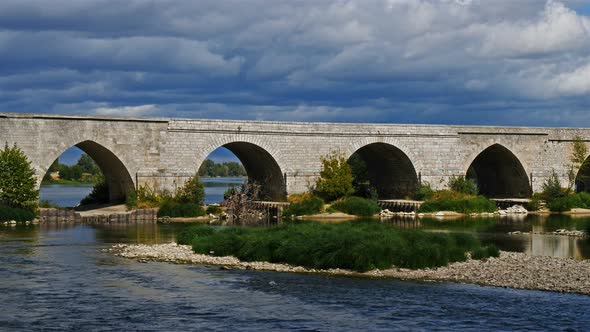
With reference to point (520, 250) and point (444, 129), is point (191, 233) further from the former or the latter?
point (444, 129)

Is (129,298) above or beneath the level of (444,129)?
beneath

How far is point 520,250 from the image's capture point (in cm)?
2491

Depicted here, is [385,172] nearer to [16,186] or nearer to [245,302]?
[16,186]

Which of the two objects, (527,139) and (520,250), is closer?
(520,250)

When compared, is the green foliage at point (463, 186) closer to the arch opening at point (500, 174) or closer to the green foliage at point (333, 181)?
the arch opening at point (500, 174)

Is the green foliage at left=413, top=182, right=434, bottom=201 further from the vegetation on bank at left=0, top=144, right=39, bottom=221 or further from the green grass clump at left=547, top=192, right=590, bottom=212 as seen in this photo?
the vegetation on bank at left=0, top=144, right=39, bottom=221

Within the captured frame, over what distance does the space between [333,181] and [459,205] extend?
6.26 meters

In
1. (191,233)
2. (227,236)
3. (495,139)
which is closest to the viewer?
(227,236)

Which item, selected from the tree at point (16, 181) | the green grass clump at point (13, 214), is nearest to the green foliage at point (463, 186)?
the tree at point (16, 181)

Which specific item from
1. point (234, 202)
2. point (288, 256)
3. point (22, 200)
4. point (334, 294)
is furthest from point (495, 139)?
point (334, 294)

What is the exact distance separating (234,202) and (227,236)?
15451mm

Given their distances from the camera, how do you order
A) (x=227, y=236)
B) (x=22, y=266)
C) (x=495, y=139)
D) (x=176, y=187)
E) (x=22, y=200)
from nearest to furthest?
1. (x=22, y=266)
2. (x=227, y=236)
3. (x=22, y=200)
4. (x=176, y=187)
5. (x=495, y=139)

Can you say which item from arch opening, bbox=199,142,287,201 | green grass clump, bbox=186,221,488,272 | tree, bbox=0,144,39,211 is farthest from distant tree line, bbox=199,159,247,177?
green grass clump, bbox=186,221,488,272

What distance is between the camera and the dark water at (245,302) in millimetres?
14773
